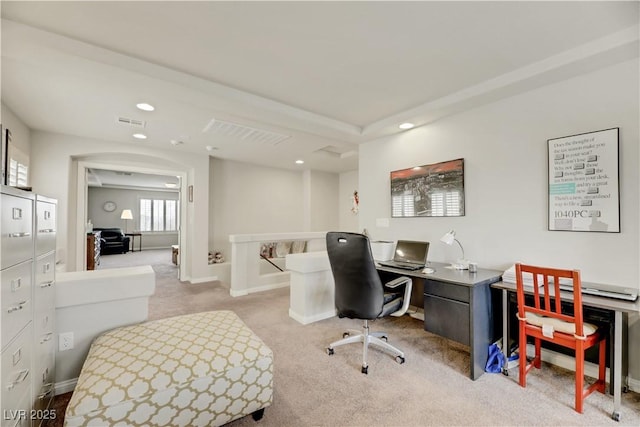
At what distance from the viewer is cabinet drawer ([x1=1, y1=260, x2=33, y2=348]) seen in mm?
1128

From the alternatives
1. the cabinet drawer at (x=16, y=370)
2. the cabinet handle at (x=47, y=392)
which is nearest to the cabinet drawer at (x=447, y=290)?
the cabinet drawer at (x=16, y=370)

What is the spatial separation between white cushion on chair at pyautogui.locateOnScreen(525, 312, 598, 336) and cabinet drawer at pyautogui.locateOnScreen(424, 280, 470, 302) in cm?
43

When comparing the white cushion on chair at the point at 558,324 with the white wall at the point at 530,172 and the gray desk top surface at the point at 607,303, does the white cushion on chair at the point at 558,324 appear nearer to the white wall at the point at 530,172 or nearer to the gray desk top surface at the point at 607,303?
the gray desk top surface at the point at 607,303

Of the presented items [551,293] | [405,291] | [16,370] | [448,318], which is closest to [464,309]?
[448,318]

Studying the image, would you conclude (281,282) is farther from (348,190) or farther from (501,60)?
(501,60)

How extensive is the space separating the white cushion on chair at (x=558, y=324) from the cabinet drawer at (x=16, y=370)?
293 cm

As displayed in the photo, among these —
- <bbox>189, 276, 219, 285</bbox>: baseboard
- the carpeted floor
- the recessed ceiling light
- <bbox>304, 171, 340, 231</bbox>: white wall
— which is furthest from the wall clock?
the carpeted floor

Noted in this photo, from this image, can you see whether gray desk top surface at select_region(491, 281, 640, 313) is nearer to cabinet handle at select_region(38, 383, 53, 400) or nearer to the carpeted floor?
the carpeted floor

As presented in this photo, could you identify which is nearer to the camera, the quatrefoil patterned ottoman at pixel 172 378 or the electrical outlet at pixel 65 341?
the quatrefoil patterned ottoman at pixel 172 378

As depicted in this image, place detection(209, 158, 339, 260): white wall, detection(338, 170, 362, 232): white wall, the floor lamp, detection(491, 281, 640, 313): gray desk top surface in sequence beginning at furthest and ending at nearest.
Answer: the floor lamp → detection(338, 170, 362, 232): white wall → detection(209, 158, 339, 260): white wall → detection(491, 281, 640, 313): gray desk top surface

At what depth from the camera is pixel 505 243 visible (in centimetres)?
258

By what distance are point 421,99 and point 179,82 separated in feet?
7.66

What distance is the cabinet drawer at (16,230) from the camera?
45.1 inches

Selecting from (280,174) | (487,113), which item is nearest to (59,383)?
(487,113)
